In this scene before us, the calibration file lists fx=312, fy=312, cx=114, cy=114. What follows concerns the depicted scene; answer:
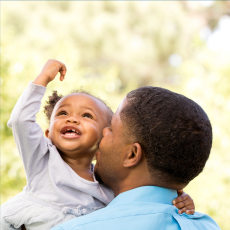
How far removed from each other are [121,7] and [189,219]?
12.5 metres

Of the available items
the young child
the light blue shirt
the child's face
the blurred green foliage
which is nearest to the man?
the light blue shirt

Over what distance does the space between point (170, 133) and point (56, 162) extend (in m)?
0.74

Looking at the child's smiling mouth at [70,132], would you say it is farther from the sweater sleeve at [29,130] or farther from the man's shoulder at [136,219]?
the man's shoulder at [136,219]

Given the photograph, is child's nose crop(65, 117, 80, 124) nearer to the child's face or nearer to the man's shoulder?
the child's face

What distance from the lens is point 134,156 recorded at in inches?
A: 58.1

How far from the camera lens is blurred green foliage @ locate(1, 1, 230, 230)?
4965mm

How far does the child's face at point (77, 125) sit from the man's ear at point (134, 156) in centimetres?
44

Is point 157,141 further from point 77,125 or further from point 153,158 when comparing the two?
point 77,125

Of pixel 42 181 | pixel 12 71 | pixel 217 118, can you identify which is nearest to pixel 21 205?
pixel 42 181

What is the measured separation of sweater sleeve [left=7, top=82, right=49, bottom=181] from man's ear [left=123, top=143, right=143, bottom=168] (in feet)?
1.76

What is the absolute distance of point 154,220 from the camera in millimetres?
1354

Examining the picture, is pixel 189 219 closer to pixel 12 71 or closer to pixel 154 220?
pixel 154 220

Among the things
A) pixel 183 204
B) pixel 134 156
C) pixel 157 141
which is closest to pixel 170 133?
pixel 157 141

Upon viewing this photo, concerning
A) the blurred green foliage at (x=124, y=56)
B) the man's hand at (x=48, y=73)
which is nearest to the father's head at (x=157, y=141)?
the man's hand at (x=48, y=73)
